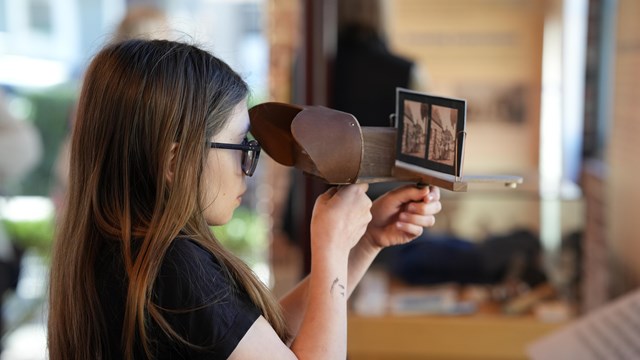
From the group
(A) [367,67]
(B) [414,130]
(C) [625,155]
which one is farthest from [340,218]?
(A) [367,67]

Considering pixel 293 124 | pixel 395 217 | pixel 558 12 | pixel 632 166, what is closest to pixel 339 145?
pixel 293 124

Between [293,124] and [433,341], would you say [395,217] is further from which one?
[433,341]

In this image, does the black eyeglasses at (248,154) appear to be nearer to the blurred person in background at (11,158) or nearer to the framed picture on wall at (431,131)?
the framed picture on wall at (431,131)

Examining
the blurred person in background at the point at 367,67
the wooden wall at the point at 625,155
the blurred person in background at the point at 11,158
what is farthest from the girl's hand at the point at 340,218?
the blurred person in background at the point at 11,158

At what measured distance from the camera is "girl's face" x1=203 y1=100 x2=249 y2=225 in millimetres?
1410

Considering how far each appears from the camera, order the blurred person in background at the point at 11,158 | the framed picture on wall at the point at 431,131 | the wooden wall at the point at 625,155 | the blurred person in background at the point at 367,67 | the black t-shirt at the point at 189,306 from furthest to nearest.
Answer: the blurred person in background at the point at 367,67, the blurred person in background at the point at 11,158, the wooden wall at the point at 625,155, the framed picture on wall at the point at 431,131, the black t-shirt at the point at 189,306

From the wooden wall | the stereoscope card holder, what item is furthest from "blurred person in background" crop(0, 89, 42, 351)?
the wooden wall

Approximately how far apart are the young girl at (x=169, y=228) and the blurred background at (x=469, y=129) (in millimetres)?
276

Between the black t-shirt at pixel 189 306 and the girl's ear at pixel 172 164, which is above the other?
the girl's ear at pixel 172 164

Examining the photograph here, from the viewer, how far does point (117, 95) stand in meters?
1.36

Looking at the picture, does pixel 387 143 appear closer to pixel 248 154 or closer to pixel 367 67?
pixel 248 154

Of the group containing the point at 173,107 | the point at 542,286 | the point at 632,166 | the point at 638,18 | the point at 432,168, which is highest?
the point at 638,18

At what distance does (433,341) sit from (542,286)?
0.46 metres

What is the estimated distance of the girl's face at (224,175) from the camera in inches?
55.5
